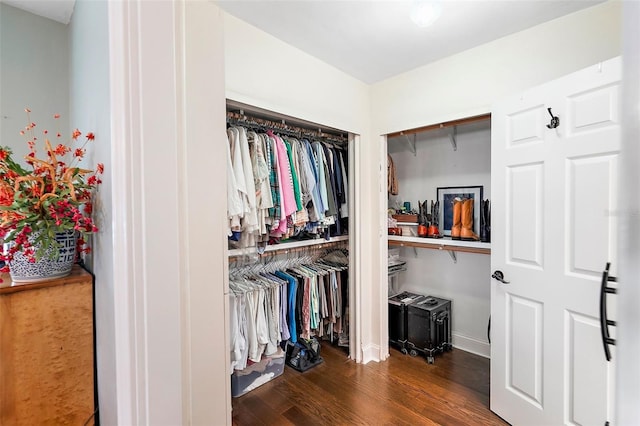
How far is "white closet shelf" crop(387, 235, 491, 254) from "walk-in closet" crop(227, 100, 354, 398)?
0.55 metres

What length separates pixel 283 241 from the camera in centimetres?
233

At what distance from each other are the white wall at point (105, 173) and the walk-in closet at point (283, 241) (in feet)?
2.22

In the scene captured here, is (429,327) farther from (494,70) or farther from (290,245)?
(494,70)

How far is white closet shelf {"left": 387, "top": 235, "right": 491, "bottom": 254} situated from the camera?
2.37 m

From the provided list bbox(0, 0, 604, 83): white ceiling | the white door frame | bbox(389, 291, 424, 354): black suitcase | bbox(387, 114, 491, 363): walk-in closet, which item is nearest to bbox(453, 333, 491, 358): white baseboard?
bbox(387, 114, 491, 363): walk-in closet

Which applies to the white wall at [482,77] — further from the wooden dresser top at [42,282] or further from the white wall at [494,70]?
the wooden dresser top at [42,282]

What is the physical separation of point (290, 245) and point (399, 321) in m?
1.32

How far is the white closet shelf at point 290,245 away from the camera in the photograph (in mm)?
1989

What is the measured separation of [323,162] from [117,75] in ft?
5.80

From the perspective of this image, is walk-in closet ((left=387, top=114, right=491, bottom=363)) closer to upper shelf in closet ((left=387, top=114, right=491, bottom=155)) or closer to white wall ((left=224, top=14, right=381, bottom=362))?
upper shelf in closet ((left=387, top=114, right=491, bottom=155))

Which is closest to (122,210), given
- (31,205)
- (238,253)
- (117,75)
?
(117,75)

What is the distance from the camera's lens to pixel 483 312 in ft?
8.58

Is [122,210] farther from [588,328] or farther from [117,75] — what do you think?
[588,328]

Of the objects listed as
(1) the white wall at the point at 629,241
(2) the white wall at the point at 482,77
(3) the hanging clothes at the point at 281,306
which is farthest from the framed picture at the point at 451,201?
(1) the white wall at the point at 629,241
